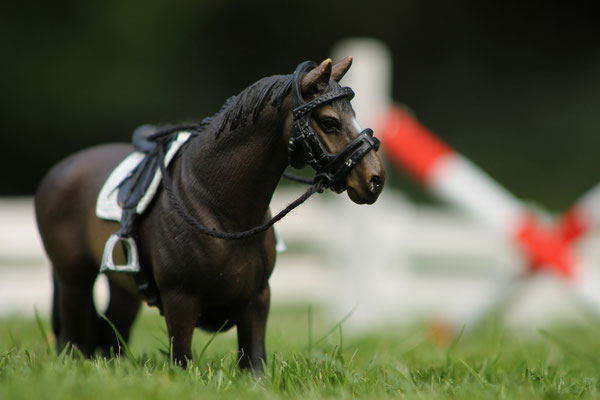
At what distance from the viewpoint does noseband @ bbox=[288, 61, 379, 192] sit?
2129 mm

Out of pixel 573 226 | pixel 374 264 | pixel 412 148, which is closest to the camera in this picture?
pixel 573 226

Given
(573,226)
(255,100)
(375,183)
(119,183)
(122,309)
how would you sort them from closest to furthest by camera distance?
(375,183) < (255,100) < (119,183) < (122,309) < (573,226)

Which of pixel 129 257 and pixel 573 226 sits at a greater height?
pixel 129 257

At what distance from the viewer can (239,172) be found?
7.63 ft

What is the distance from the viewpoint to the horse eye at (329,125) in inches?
85.1

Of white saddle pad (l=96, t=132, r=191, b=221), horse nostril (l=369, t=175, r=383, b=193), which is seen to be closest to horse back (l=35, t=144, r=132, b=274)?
white saddle pad (l=96, t=132, r=191, b=221)

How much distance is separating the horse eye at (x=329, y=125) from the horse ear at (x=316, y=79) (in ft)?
0.32

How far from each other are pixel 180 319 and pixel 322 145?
2.28ft

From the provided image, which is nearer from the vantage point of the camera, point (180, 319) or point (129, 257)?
point (180, 319)

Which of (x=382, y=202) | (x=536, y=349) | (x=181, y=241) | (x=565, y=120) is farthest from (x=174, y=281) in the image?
(x=565, y=120)

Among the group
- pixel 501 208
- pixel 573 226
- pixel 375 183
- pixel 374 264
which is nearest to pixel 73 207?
pixel 375 183

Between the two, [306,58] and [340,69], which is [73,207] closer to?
[340,69]

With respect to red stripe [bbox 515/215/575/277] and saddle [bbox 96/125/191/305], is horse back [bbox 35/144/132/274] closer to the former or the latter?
saddle [bbox 96/125/191/305]

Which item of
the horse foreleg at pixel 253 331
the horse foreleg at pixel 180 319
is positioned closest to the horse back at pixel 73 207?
the horse foreleg at pixel 180 319
